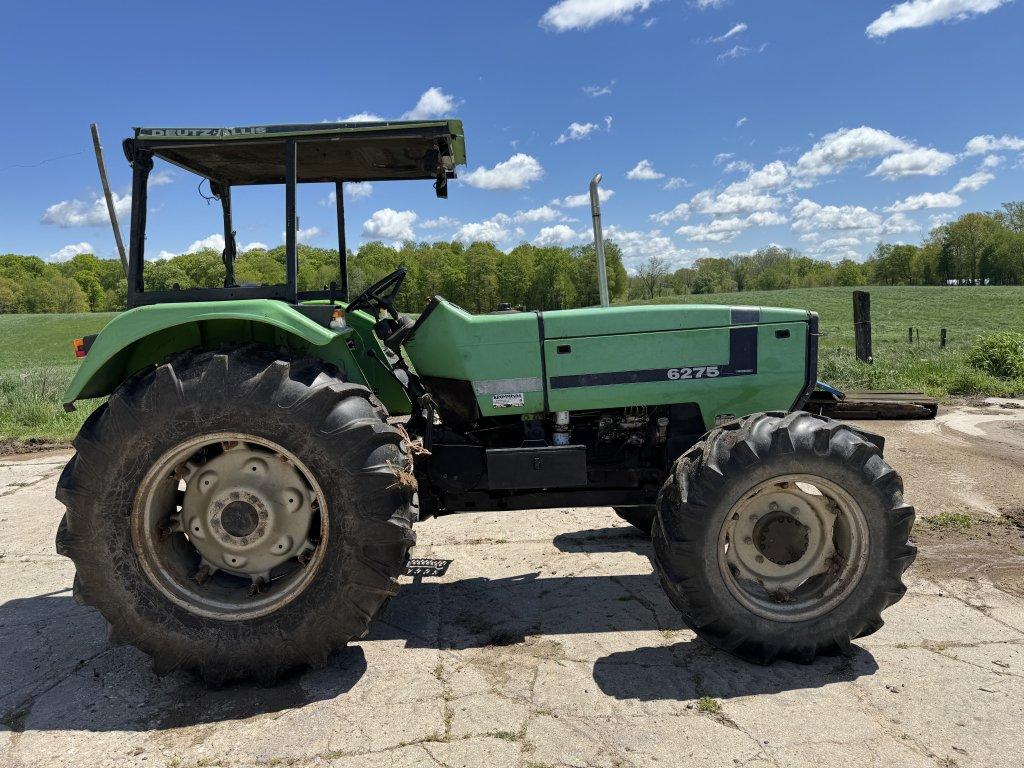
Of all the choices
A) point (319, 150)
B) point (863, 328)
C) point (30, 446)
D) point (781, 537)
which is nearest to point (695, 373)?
point (781, 537)

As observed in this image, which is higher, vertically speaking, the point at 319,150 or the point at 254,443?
the point at 319,150

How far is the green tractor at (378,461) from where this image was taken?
3.09 metres

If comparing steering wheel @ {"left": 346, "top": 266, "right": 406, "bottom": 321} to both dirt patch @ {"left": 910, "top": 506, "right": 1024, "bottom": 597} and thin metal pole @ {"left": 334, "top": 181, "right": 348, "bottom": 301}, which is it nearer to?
thin metal pole @ {"left": 334, "top": 181, "right": 348, "bottom": 301}

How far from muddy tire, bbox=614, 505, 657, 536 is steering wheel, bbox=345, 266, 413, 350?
1860 millimetres

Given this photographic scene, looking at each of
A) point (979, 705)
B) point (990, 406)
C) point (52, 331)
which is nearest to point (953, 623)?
point (979, 705)

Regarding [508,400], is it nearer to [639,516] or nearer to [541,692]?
[541,692]

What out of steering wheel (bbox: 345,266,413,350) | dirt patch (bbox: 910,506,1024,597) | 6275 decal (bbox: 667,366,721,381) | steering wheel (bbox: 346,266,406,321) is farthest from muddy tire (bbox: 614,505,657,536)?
steering wheel (bbox: 346,266,406,321)

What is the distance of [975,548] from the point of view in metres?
4.55

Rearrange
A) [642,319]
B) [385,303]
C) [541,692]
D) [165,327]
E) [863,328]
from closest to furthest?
[541,692] < [165,327] < [642,319] < [385,303] < [863,328]

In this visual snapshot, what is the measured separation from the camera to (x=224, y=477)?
3.30m

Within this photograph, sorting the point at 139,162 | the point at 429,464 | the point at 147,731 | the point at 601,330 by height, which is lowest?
the point at 147,731

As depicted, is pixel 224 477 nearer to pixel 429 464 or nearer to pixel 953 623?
pixel 429 464

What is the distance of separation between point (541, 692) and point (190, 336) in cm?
250

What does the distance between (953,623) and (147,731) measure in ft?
12.6
